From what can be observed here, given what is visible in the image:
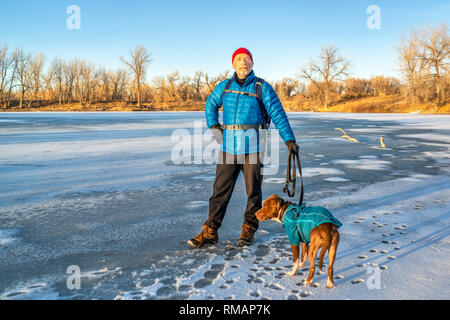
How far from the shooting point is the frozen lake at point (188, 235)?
248cm

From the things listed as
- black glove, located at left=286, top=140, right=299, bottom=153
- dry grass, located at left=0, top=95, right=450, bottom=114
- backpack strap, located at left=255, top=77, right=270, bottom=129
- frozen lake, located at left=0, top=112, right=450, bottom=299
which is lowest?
frozen lake, located at left=0, top=112, right=450, bottom=299

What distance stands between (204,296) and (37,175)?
5653 millimetres

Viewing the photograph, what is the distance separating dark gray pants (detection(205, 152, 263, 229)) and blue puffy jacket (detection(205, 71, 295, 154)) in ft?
0.32

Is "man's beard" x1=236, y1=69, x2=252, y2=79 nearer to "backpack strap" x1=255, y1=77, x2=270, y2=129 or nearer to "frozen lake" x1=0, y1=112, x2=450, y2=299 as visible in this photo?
"backpack strap" x1=255, y1=77, x2=270, y2=129

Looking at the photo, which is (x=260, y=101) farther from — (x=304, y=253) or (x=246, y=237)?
(x=304, y=253)

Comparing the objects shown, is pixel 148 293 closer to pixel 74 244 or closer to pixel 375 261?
pixel 74 244

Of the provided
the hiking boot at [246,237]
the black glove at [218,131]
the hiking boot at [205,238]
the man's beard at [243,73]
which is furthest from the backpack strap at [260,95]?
the hiking boot at [205,238]

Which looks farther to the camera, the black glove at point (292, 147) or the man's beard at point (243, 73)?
the man's beard at point (243, 73)

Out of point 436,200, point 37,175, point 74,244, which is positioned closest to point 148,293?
point 74,244

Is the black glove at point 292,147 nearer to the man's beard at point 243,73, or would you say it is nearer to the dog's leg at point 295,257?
the man's beard at point 243,73

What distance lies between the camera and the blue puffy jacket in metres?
3.35

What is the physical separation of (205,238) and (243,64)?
1834mm

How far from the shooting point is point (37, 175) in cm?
660

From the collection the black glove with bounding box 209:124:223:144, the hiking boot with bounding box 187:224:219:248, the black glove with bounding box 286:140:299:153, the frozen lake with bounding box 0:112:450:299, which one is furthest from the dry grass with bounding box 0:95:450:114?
the hiking boot with bounding box 187:224:219:248
